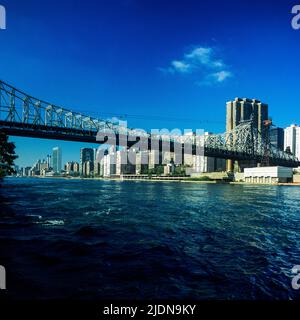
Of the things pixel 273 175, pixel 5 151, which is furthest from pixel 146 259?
pixel 273 175

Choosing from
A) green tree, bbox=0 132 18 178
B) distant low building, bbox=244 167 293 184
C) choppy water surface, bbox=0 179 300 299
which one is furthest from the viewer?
distant low building, bbox=244 167 293 184

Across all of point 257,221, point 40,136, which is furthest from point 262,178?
point 257,221

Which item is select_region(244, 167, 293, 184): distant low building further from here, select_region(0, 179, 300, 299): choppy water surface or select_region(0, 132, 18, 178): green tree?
select_region(0, 179, 300, 299): choppy water surface

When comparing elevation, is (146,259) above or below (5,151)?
below

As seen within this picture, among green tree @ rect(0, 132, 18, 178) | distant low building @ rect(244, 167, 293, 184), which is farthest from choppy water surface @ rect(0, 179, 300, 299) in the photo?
distant low building @ rect(244, 167, 293, 184)

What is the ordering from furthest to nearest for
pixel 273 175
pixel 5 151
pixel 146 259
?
pixel 273 175
pixel 5 151
pixel 146 259

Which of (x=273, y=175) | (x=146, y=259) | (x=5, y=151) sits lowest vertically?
(x=146, y=259)

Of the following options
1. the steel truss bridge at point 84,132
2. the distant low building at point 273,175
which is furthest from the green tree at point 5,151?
the distant low building at point 273,175

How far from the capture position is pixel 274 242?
1727cm

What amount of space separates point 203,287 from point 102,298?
3397mm

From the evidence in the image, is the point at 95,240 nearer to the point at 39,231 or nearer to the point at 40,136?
the point at 39,231

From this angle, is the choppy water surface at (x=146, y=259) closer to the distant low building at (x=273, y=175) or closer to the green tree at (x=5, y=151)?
the green tree at (x=5, y=151)

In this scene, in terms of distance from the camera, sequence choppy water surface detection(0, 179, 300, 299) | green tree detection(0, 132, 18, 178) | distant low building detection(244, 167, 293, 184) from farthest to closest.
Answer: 1. distant low building detection(244, 167, 293, 184)
2. green tree detection(0, 132, 18, 178)
3. choppy water surface detection(0, 179, 300, 299)

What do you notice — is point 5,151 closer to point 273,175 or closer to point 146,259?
point 146,259
